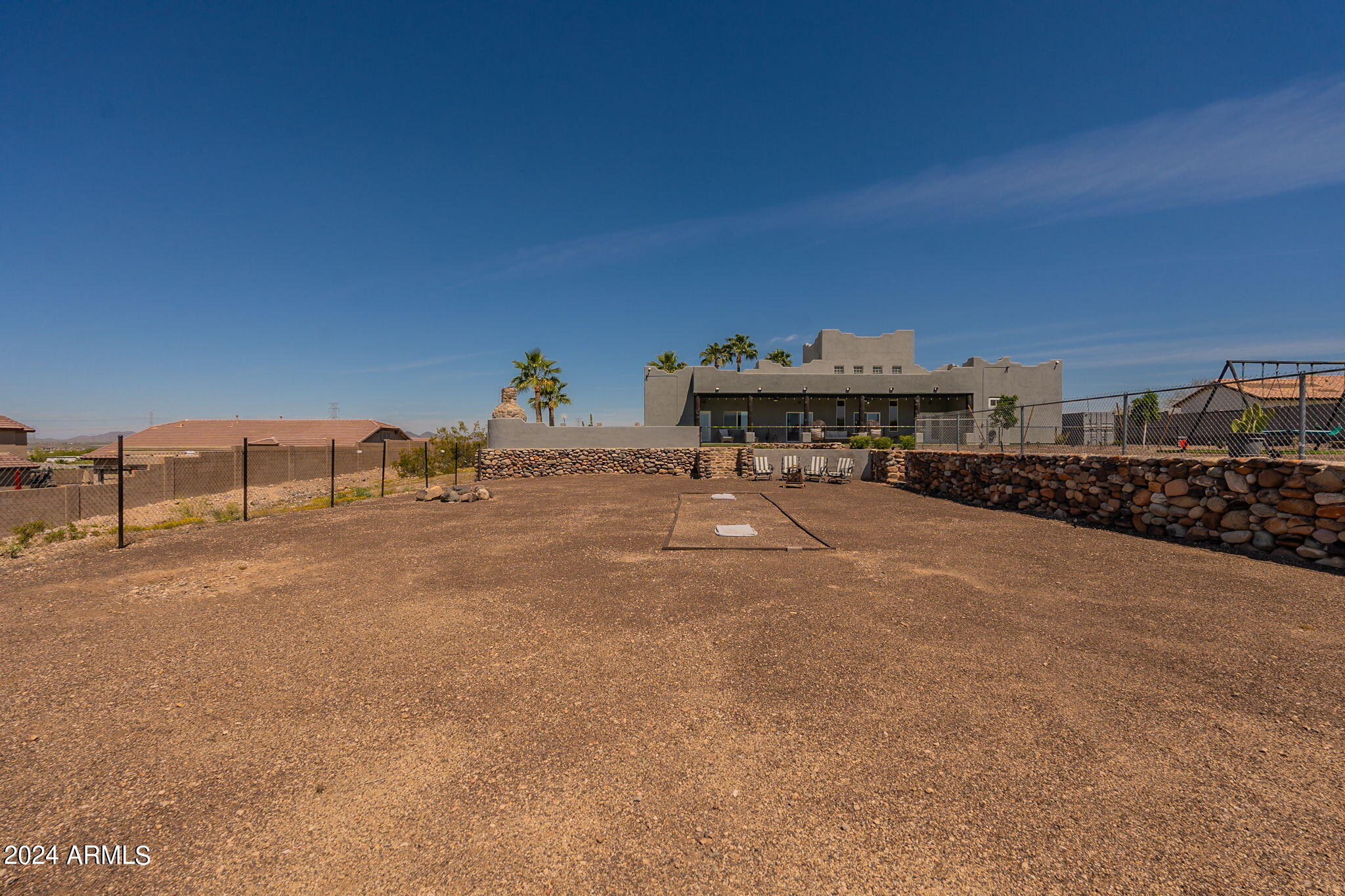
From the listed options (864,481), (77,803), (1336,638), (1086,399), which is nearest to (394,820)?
(77,803)

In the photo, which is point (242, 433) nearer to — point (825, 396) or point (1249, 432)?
point (825, 396)

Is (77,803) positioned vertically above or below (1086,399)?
below

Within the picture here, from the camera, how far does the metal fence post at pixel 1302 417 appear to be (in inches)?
277

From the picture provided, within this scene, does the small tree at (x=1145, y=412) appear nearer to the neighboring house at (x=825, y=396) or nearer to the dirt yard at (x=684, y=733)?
the dirt yard at (x=684, y=733)

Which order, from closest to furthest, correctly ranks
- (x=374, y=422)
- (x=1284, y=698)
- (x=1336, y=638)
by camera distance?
1. (x=1284, y=698)
2. (x=1336, y=638)
3. (x=374, y=422)

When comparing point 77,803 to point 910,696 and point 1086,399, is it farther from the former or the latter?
point 1086,399

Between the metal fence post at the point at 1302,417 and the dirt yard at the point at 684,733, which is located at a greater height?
the metal fence post at the point at 1302,417

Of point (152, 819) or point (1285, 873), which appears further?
point (152, 819)

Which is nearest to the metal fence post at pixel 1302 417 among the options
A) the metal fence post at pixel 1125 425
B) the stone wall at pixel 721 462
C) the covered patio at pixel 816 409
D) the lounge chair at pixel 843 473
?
the metal fence post at pixel 1125 425

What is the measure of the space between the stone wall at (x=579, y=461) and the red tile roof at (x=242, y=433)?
28818 mm

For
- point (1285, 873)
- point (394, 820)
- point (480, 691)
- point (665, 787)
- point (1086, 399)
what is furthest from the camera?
point (1086, 399)

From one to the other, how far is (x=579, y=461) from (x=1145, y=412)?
18745mm

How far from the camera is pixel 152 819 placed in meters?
2.33

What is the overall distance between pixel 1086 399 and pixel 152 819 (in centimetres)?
1350
